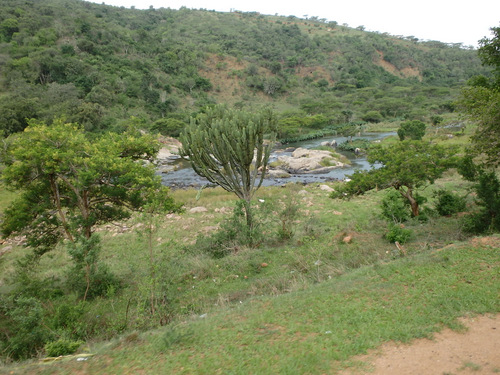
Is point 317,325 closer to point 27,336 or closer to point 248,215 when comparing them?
point 27,336

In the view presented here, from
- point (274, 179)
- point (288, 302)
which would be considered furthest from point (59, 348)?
point (274, 179)

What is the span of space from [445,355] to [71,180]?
8.63m

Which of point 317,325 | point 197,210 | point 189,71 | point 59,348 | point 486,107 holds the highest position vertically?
point 189,71

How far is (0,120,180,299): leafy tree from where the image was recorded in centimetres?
755

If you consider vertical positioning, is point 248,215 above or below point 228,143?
below

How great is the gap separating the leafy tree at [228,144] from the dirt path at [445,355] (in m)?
6.86

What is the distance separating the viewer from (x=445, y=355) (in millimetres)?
4016

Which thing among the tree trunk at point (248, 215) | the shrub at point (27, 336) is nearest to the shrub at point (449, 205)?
the tree trunk at point (248, 215)

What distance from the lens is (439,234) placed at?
898cm

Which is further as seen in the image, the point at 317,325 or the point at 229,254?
the point at 229,254

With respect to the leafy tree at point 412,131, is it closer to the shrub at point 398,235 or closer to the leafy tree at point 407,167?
the leafy tree at point 407,167

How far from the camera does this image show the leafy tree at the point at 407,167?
9641 mm

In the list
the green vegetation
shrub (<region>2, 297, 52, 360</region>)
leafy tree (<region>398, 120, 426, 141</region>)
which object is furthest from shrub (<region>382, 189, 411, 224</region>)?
leafy tree (<region>398, 120, 426, 141</region>)

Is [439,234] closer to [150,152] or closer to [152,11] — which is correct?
[150,152]
